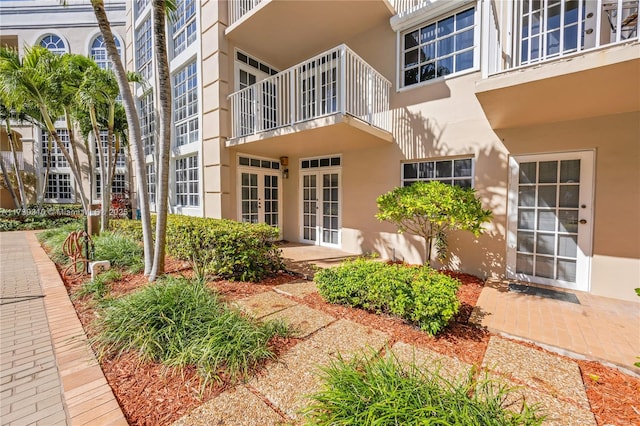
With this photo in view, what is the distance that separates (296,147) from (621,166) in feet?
21.1

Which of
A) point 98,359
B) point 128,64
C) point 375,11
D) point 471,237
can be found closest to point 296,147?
point 375,11

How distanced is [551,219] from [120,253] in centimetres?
880

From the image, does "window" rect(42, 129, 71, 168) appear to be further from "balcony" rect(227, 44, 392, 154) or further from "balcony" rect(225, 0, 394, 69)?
"balcony" rect(225, 0, 394, 69)

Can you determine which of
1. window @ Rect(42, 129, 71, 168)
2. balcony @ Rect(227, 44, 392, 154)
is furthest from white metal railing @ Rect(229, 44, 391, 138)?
window @ Rect(42, 129, 71, 168)

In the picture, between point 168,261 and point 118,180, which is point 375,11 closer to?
point 168,261

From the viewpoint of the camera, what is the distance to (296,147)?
7.44 metres

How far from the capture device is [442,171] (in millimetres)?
6016

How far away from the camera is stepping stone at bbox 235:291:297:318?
364 centimetres

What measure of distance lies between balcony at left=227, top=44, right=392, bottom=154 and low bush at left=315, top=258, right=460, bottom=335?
303 centimetres

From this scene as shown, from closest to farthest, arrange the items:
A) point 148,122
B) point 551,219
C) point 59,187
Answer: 1. point 551,219
2. point 148,122
3. point 59,187

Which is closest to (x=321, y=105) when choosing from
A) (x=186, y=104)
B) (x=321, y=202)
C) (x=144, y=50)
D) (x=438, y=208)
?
(x=321, y=202)

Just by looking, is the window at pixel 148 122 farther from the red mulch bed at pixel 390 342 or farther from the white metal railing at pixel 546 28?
the white metal railing at pixel 546 28

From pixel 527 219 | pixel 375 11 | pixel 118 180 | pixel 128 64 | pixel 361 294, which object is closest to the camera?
pixel 361 294

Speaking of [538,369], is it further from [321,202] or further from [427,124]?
[321,202]
